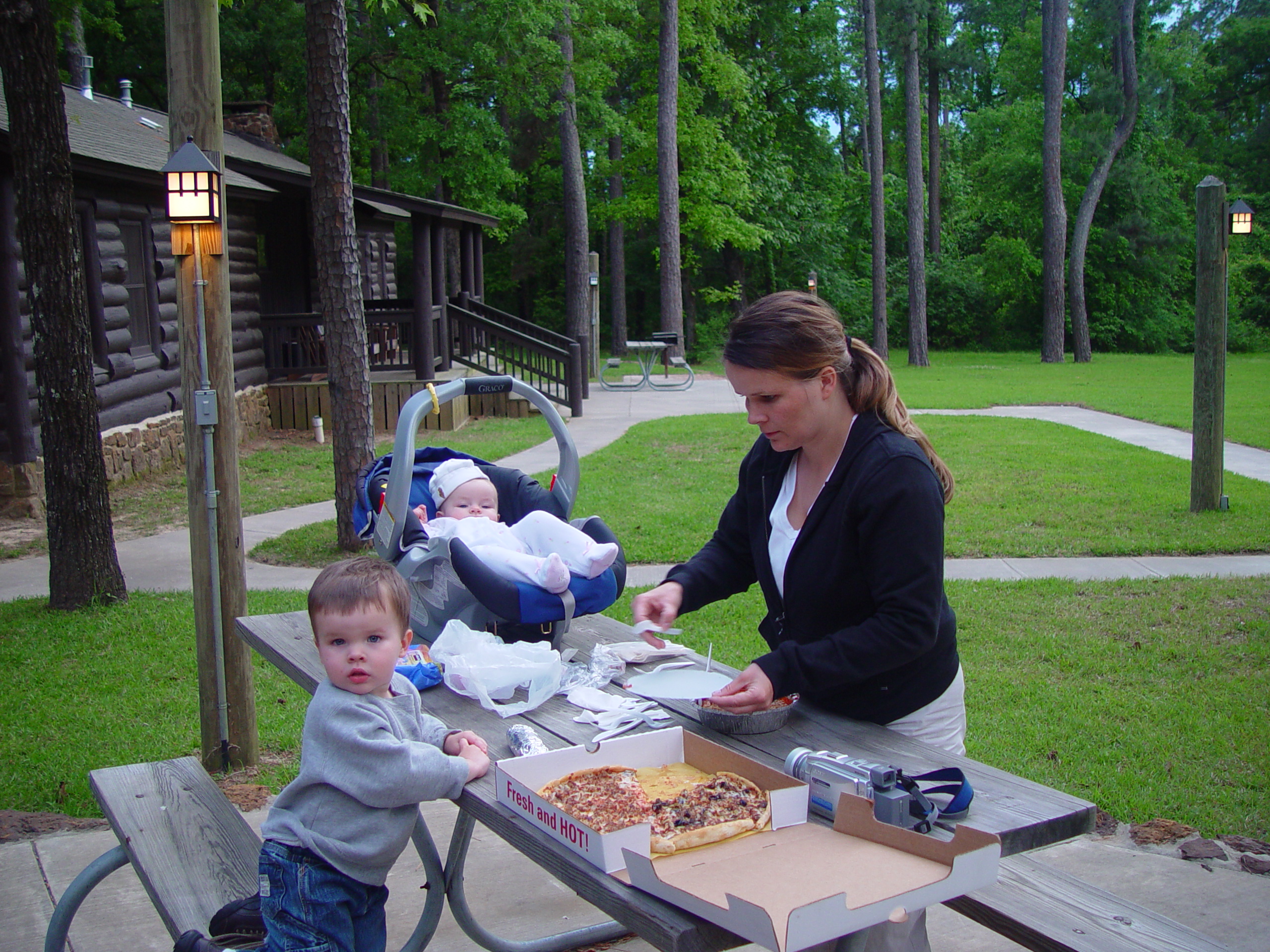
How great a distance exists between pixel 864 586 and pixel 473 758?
97 centimetres

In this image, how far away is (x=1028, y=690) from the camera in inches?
204

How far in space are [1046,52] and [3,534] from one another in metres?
27.2

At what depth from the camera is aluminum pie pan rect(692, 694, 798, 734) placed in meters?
2.42

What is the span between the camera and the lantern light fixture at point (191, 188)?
13.5ft

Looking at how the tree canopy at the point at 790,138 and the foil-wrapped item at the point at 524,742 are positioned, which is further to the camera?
the tree canopy at the point at 790,138

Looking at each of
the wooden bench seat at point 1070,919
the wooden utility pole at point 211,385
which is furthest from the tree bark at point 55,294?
the wooden bench seat at point 1070,919

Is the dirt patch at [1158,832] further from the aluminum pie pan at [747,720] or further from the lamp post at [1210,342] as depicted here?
the lamp post at [1210,342]

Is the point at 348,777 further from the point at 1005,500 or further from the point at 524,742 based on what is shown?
the point at 1005,500

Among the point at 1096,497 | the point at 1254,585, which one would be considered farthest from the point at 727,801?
the point at 1096,497

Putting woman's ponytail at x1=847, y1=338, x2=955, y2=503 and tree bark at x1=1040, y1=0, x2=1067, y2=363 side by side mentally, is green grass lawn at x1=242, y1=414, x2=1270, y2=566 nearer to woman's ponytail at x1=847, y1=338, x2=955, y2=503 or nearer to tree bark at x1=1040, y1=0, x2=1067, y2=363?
woman's ponytail at x1=847, y1=338, x2=955, y2=503

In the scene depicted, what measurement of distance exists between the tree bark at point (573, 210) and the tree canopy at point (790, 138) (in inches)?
26.3

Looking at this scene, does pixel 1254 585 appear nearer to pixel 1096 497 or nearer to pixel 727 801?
pixel 1096 497

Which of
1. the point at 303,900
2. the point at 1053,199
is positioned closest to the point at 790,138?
the point at 1053,199

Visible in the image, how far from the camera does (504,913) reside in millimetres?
3510
